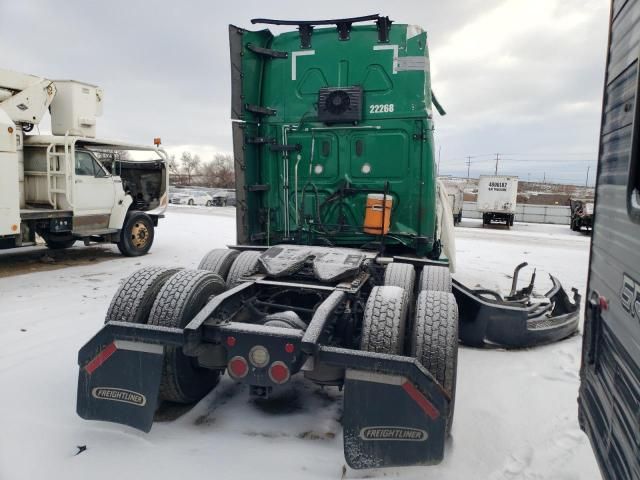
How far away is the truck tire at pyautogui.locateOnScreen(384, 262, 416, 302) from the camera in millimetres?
3871

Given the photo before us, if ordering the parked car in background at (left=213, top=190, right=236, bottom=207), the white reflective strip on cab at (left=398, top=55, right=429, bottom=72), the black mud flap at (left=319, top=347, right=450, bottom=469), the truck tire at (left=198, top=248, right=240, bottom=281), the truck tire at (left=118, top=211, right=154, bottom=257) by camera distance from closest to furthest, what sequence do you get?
1. the black mud flap at (left=319, top=347, right=450, bottom=469)
2. the truck tire at (left=198, top=248, right=240, bottom=281)
3. the white reflective strip on cab at (left=398, top=55, right=429, bottom=72)
4. the truck tire at (left=118, top=211, right=154, bottom=257)
5. the parked car in background at (left=213, top=190, right=236, bottom=207)

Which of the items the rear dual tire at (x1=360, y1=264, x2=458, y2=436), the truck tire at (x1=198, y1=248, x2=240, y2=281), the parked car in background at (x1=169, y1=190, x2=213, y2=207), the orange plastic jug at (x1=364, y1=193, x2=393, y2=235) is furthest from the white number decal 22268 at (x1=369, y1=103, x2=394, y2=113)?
the parked car in background at (x1=169, y1=190, x2=213, y2=207)

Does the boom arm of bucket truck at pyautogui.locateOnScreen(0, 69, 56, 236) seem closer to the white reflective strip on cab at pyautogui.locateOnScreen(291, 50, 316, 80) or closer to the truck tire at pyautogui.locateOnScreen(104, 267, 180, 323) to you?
the white reflective strip on cab at pyautogui.locateOnScreen(291, 50, 316, 80)

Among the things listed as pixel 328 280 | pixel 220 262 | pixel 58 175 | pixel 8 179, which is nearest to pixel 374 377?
pixel 328 280

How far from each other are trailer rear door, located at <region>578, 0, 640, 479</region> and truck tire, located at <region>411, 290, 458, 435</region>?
0.70 meters

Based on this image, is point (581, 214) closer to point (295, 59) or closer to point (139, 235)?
point (139, 235)

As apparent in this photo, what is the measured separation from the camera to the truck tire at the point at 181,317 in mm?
3100

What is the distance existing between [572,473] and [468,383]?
1.25 meters

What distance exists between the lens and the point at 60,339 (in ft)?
15.6

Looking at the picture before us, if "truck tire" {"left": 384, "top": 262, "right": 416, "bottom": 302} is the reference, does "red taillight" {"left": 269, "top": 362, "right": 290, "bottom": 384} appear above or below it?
below

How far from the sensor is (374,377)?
252 centimetres

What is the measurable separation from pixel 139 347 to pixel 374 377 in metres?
1.43

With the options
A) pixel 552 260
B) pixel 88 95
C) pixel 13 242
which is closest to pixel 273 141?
pixel 13 242

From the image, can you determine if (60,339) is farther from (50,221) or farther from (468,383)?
(50,221)
